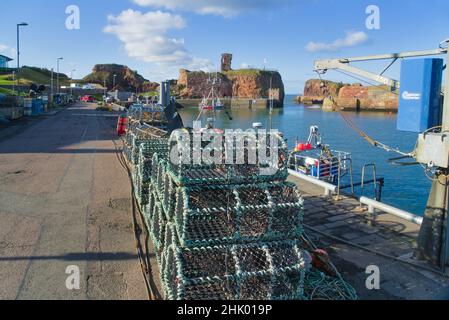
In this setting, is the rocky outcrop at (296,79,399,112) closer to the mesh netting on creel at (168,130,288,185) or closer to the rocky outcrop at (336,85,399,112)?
the rocky outcrop at (336,85,399,112)

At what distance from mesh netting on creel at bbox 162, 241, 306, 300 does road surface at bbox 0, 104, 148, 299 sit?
A: 1.09m

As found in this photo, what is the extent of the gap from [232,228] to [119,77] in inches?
6318

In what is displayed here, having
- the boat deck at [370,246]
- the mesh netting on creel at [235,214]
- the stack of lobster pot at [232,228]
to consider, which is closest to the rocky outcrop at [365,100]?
the boat deck at [370,246]

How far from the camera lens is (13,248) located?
7.52 m

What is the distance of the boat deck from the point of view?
21.6ft

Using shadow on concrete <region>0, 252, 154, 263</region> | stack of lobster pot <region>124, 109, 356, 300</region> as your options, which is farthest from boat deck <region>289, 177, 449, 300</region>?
shadow on concrete <region>0, 252, 154, 263</region>

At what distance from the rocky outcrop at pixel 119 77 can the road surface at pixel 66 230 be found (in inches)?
5626

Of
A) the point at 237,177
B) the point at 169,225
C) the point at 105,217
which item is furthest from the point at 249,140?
the point at 105,217

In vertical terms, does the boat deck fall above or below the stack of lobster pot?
below

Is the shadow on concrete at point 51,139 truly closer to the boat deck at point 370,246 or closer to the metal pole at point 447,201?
the boat deck at point 370,246

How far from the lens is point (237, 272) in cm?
510

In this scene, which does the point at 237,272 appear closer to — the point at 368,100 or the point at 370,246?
the point at 370,246

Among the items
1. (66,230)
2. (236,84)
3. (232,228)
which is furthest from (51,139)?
(236,84)
